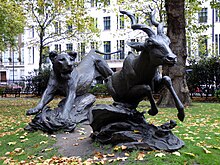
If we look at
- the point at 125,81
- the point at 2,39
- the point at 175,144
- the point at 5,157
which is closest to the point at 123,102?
the point at 125,81

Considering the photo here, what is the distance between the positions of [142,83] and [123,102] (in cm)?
63

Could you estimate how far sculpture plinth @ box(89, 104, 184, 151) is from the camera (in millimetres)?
4953

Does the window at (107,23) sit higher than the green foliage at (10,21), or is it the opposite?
the window at (107,23)

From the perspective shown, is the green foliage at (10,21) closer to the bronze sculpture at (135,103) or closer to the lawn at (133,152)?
the lawn at (133,152)

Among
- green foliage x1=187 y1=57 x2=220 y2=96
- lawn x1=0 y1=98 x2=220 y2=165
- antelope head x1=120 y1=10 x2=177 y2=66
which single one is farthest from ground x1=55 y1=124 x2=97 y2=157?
green foliage x1=187 y1=57 x2=220 y2=96

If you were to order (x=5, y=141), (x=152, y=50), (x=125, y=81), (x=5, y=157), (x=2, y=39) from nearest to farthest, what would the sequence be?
(x=152, y=50) < (x=125, y=81) < (x=5, y=157) < (x=5, y=141) < (x=2, y=39)

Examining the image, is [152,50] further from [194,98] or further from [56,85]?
[194,98]

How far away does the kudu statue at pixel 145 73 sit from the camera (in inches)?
183

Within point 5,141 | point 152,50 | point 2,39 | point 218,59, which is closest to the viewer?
point 152,50

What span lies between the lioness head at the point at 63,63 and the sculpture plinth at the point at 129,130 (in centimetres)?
226

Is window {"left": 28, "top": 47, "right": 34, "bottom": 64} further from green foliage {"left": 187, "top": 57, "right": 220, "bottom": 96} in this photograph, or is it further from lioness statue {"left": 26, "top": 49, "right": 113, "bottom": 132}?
lioness statue {"left": 26, "top": 49, "right": 113, "bottom": 132}

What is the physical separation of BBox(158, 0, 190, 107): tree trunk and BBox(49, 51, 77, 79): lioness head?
6296mm

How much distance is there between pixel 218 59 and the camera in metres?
19.1

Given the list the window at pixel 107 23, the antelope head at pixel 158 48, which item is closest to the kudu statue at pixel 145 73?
the antelope head at pixel 158 48
